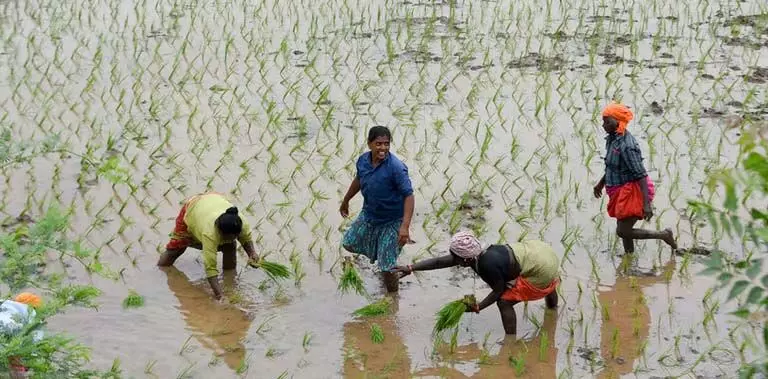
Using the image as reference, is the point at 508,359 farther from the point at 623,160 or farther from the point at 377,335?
the point at 623,160

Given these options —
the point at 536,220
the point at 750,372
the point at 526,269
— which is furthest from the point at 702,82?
the point at 750,372

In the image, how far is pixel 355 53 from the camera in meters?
9.12

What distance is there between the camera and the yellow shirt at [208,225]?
5.34m

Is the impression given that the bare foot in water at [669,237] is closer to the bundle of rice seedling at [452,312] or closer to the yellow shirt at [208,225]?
the bundle of rice seedling at [452,312]

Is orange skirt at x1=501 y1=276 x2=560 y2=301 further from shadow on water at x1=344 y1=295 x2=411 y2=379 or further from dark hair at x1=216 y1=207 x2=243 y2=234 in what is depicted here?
dark hair at x1=216 y1=207 x2=243 y2=234

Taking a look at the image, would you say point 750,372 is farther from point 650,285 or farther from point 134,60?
point 134,60

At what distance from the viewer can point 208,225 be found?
211 inches

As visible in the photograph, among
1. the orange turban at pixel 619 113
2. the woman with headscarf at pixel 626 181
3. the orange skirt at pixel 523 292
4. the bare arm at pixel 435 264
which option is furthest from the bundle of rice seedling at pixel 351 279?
the orange turban at pixel 619 113

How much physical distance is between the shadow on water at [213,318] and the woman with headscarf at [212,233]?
0.26ft

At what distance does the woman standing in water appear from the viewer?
5.19 meters

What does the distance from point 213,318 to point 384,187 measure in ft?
3.66

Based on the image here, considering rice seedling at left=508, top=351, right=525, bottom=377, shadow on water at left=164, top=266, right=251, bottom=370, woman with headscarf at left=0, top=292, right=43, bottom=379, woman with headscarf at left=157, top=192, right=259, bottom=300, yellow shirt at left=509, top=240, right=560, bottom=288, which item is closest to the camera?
woman with headscarf at left=0, top=292, right=43, bottom=379

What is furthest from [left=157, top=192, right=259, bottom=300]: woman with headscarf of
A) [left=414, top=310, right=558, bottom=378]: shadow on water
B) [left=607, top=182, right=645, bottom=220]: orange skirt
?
[left=607, top=182, right=645, bottom=220]: orange skirt

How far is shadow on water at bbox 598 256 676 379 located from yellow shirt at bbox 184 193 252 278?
73.2 inches
